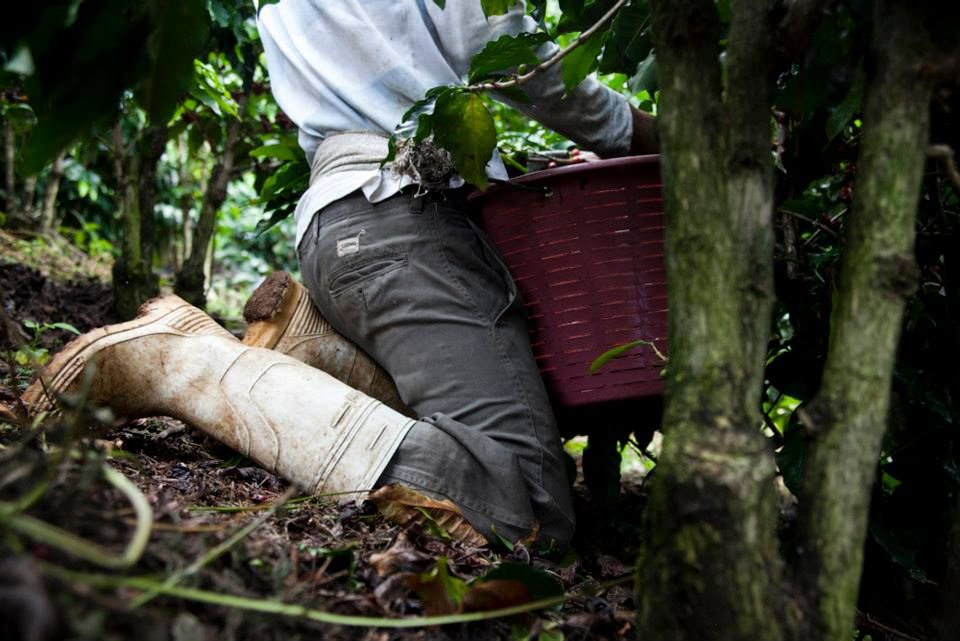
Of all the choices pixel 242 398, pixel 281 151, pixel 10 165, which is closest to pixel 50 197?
pixel 10 165

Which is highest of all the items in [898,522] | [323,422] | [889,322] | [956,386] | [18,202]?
[18,202]

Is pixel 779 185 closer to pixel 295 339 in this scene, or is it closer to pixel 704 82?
pixel 704 82

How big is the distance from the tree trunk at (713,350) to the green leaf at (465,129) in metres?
0.68

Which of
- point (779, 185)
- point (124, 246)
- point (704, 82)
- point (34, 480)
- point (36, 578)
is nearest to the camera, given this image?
point (36, 578)

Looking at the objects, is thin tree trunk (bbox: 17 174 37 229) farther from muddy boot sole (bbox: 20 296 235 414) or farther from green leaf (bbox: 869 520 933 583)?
green leaf (bbox: 869 520 933 583)

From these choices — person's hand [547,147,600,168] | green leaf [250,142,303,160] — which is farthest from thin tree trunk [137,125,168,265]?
person's hand [547,147,600,168]

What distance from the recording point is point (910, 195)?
0.99m

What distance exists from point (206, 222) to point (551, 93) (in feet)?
6.56

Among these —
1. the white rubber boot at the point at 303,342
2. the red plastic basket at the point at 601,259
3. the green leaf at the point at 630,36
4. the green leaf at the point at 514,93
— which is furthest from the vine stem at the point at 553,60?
the white rubber boot at the point at 303,342

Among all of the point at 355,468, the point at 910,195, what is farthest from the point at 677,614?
the point at 355,468

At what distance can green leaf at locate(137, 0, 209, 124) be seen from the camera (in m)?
1.10

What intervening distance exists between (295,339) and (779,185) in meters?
1.28

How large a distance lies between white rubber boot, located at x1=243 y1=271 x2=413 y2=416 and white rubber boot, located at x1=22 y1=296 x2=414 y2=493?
0.15m

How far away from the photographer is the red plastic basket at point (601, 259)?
6.77 ft
